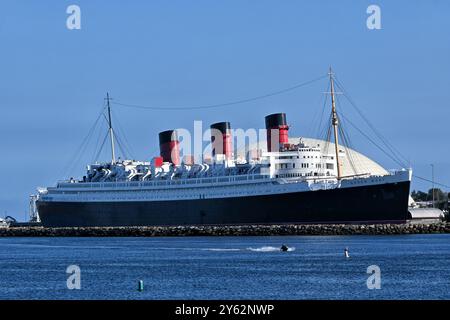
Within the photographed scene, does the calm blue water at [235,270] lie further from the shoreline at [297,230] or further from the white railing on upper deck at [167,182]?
the white railing on upper deck at [167,182]

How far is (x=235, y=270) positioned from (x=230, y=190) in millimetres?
56854

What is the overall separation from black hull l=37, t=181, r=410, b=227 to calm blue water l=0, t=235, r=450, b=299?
1599 cm

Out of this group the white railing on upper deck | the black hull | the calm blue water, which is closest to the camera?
the calm blue water

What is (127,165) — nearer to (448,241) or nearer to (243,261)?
(448,241)

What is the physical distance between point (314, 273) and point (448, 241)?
31707mm

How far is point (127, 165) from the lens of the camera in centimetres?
12162

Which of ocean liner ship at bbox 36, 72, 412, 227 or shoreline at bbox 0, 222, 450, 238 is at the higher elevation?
ocean liner ship at bbox 36, 72, 412, 227

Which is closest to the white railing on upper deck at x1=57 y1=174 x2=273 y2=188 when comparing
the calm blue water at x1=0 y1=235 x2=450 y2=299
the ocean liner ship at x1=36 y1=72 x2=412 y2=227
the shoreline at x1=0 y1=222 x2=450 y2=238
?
the ocean liner ship at x1=36 y1=72 x2=412 y2=227

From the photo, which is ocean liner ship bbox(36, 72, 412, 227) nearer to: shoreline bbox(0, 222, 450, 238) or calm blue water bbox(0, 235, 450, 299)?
shoreline bbox(0, 222, 450, 238)

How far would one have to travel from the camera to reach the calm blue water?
37.8 meters

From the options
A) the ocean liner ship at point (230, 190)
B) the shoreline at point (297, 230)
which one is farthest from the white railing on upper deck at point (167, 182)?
the shoreline at point (297, 230)

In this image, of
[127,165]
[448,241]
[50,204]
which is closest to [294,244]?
[448,241]

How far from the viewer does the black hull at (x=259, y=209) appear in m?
91.5

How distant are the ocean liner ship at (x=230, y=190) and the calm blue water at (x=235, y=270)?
16.9m
